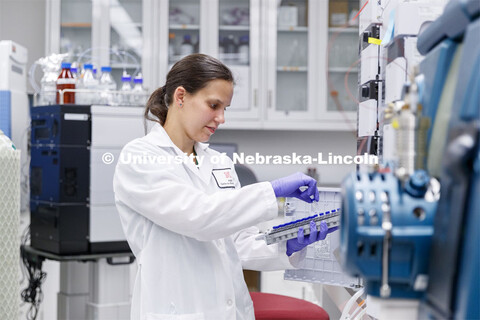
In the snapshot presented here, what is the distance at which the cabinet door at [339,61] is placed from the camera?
3.73 metres

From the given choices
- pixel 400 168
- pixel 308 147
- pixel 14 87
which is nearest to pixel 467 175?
pixel 400 168

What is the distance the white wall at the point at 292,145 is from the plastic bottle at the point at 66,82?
162 cm

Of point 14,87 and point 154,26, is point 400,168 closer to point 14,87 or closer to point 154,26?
point 14,87

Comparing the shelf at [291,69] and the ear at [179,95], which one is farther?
the shelf at [291,69]

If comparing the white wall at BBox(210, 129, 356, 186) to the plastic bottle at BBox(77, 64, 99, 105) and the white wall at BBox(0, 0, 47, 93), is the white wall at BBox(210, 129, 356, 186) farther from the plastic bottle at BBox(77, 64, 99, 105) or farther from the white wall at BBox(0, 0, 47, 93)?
the plastic bottle at BBox(77, 64, 99, 105)

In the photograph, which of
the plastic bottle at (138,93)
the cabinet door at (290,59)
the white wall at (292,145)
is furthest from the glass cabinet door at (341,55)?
the plastic bottle at (138,93)

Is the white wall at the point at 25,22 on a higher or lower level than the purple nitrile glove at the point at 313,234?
higher

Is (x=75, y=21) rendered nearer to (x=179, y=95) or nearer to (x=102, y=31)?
(x=102, y=31)

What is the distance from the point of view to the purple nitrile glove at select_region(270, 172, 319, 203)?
1306mm

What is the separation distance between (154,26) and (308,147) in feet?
4.48

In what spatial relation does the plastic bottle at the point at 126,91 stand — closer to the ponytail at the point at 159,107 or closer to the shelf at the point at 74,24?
A: the ponytail at the point at 159,107

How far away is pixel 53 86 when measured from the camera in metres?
2.57

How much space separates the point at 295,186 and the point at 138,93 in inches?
56.4

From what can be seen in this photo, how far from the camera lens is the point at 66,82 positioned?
8.08 feet
